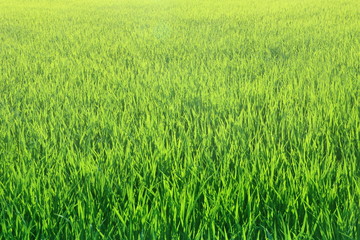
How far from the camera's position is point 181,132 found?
2141 millimetres

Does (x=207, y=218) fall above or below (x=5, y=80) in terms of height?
above

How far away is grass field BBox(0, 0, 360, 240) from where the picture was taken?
49.8 inches

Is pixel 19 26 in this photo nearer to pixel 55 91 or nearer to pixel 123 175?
pixel 55 91

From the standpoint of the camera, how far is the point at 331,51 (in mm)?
4695

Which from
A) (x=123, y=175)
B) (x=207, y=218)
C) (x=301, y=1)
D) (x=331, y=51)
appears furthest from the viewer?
(x=301, y=1)

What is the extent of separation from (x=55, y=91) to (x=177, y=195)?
216 cm

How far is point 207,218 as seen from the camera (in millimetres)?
1199

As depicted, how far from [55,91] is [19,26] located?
611cm

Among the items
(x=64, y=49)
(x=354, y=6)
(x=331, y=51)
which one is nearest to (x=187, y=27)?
(x=64, y=49)

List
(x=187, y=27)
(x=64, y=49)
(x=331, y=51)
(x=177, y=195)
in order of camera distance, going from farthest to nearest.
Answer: (x=187, y=27) → (x=64, y=49) → (x=331, y=51) → (x=177, y=195)

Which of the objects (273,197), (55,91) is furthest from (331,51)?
(273,197)

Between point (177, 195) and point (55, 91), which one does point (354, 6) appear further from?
point (177, 195)

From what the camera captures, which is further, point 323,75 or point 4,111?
point 323,75

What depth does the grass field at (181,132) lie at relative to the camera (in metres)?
1.26
